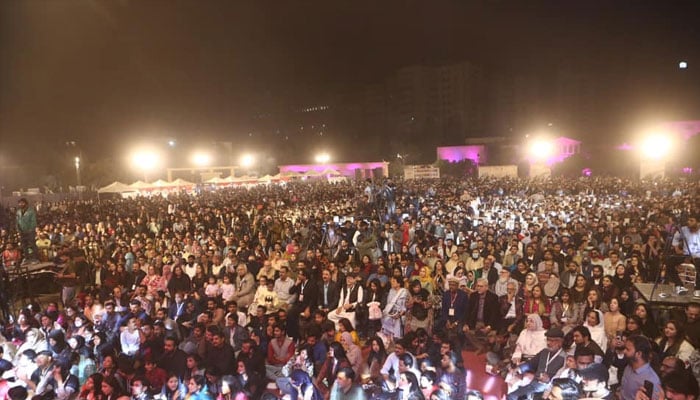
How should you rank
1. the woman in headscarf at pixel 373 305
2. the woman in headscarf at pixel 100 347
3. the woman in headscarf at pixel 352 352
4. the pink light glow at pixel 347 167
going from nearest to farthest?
the woman in headscarf at pixel 352 352
the woman in headscarf at pixel 100 347
the woman in headscarf at pixel 373 305
the pink light glow at pixel 347 167

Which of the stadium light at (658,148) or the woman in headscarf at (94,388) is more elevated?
the stadium light at (658,148)

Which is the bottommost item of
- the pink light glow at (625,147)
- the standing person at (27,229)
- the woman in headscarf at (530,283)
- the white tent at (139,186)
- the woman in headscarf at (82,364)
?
the woman in headscarf at (82,364)

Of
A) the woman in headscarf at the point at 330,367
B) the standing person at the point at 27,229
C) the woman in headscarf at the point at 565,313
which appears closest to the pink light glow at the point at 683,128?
the woman in headscarf at the point at 565,313

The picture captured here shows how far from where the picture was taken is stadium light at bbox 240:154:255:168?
57.1 meters

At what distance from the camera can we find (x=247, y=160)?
5828cm

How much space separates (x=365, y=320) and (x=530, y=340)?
2.45 metres

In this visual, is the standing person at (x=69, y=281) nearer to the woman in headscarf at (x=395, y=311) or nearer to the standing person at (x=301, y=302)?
the standing person at (x=301, y=302)

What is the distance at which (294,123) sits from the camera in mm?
85000

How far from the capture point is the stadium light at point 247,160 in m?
57.1

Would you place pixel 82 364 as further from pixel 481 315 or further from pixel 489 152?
pixel 489 152

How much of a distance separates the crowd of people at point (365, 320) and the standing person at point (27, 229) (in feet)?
0.13

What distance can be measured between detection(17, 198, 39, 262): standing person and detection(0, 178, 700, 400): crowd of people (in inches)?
1.5

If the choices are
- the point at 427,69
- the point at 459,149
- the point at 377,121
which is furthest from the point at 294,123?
the point at 459,149

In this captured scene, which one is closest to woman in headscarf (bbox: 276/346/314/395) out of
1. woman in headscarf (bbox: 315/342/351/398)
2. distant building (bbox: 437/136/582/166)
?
woman in headscarf (bbox: 315/342/351/398)
